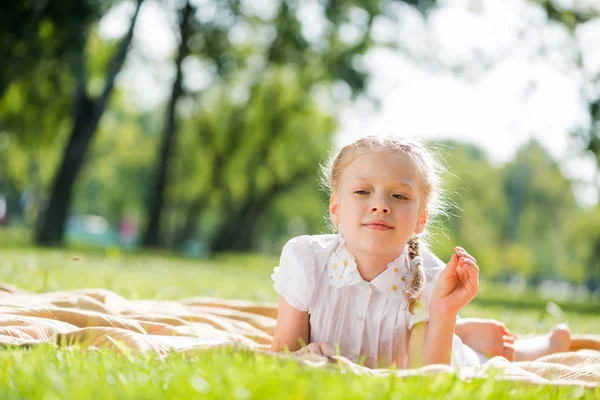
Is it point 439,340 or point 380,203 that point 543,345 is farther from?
point 380,203

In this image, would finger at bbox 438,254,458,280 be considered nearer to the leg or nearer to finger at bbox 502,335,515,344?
the leg

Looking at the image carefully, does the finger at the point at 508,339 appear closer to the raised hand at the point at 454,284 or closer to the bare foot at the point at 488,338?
the bare foot at the point at 488,338

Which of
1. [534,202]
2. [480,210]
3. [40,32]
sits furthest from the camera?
[534,202]

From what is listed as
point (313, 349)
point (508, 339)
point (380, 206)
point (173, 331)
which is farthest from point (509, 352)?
point (173, 331)

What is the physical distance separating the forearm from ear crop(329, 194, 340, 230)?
2.42 feet

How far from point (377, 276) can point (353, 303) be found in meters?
0.20

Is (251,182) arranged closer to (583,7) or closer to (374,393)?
(583,7)

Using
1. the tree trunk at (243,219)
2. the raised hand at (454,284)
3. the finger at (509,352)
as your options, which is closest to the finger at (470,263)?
the raised hand at (454,284)

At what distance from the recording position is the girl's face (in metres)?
3.44

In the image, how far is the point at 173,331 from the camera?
3.96 meters

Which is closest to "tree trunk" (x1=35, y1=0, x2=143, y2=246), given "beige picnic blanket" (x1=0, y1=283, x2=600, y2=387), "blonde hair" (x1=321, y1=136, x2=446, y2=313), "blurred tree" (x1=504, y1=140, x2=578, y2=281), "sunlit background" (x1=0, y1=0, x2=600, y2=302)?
"sunlit background" (x1=0, y1=0, x2=600, y2=302)

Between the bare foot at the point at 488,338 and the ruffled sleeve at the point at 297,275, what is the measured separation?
4.41ft

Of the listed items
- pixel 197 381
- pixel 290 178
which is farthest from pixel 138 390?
pixel 290 178

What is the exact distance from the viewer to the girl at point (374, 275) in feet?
11.3
